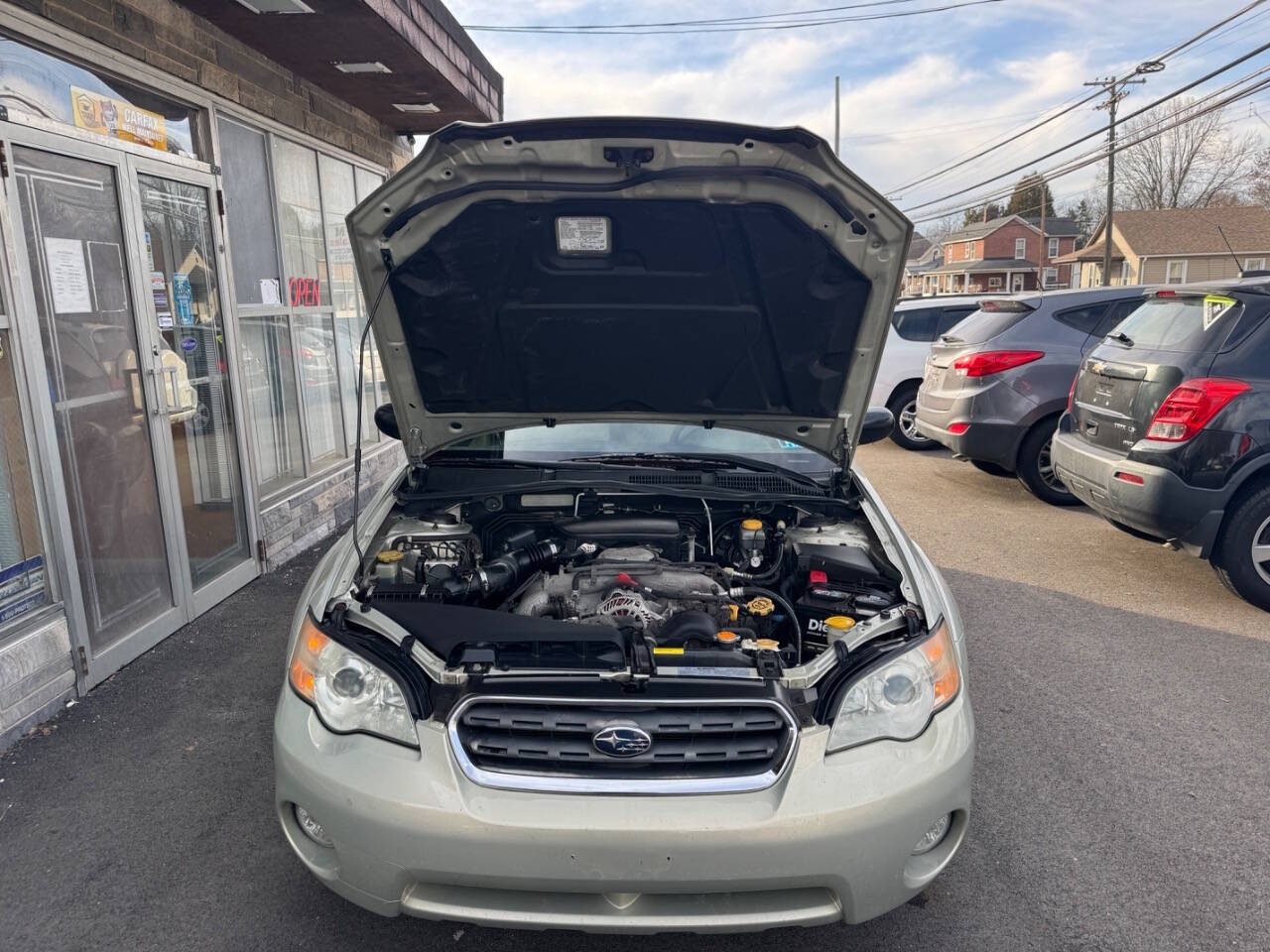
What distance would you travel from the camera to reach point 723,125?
2.61 metres

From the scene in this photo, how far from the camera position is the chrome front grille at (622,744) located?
218 centimetres

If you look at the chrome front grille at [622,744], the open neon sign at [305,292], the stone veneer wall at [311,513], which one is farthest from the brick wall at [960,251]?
the chrome front grille at [622,744]

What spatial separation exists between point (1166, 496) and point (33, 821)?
5673 millimetres

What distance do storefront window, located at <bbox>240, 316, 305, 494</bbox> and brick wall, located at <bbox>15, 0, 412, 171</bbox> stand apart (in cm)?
151

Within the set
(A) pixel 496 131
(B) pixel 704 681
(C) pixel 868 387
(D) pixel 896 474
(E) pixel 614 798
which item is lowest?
(D) pixel 896 474

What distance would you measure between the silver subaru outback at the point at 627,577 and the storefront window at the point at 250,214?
3223 mm

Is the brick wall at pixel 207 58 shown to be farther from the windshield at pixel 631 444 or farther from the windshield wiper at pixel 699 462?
the windshield wiper at pixel 699 462

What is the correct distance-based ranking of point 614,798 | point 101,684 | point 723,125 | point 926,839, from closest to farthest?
point 614,798 < point 926,839 < point 723,125 < point 101,684

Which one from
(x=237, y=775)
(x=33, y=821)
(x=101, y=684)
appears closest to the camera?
(x=33, y=821)

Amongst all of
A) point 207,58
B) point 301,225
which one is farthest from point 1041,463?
point 207,58

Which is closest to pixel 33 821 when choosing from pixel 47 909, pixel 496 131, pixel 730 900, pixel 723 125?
pixel 47 909

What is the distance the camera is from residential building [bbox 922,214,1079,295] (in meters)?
65.7

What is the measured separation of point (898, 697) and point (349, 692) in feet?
4.93

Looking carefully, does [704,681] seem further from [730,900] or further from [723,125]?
[723,125]
